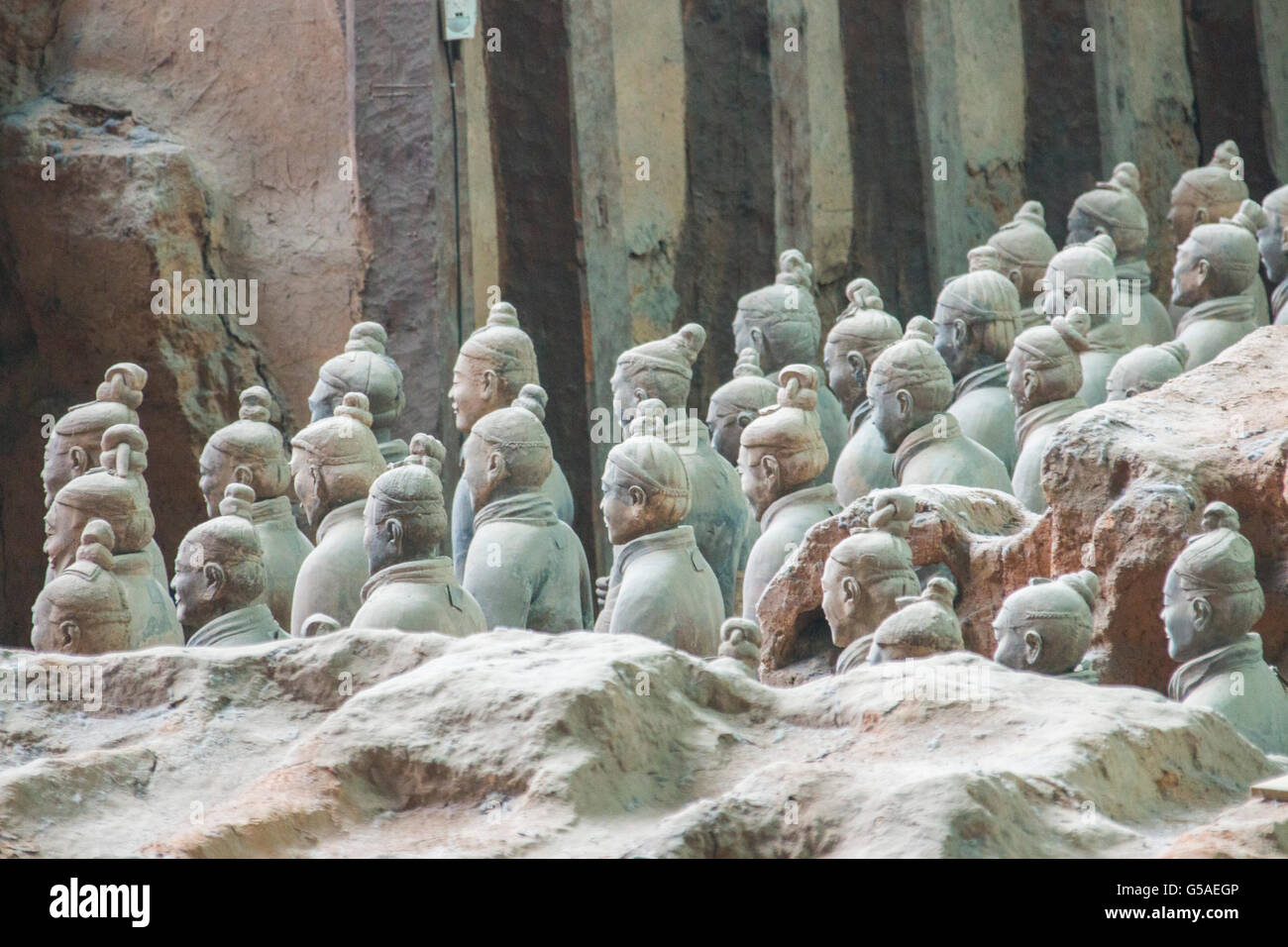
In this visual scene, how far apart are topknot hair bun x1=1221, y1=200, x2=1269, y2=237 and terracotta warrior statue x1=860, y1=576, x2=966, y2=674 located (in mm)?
3986

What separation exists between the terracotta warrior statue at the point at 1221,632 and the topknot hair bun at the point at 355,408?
2.88 meters

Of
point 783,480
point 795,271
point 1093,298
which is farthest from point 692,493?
point 795,271

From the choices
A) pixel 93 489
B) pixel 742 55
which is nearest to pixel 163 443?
pixel 93 489

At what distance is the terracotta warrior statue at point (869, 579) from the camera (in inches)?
202

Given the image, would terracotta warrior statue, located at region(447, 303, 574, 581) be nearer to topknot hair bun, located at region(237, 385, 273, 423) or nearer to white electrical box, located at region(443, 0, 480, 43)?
topknot hair bun, located at region(237, 385, 273, 423)

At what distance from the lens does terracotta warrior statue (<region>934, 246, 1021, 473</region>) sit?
7.41 m

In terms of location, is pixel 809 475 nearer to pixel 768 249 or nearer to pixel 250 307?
pixel 250 307

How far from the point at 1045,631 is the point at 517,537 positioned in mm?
2112

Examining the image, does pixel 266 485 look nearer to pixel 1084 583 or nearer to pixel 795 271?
pixel 795 271

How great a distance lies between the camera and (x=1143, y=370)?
22.5 ft

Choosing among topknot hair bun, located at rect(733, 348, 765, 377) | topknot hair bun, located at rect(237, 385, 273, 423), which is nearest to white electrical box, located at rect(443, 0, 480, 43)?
topknot hair bun, located at rect(733, 348, 765, 377)

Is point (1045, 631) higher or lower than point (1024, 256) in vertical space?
lower

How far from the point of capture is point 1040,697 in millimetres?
3445

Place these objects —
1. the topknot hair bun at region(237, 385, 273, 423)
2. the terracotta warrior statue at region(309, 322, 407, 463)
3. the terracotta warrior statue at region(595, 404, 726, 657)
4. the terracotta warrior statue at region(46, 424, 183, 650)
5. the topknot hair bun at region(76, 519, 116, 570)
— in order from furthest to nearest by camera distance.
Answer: the terracotta warrior statue at region(309, 322, 407, 463) → the topknot hair bun at region(237, 385, 273, 423) → the terracotta warrior statue at region(46, 424, 183, 650) → the terracotta warrior statue at region(595, 404, 726, 657) → the topknot hair bun at region(76, 519, 116, 570)
